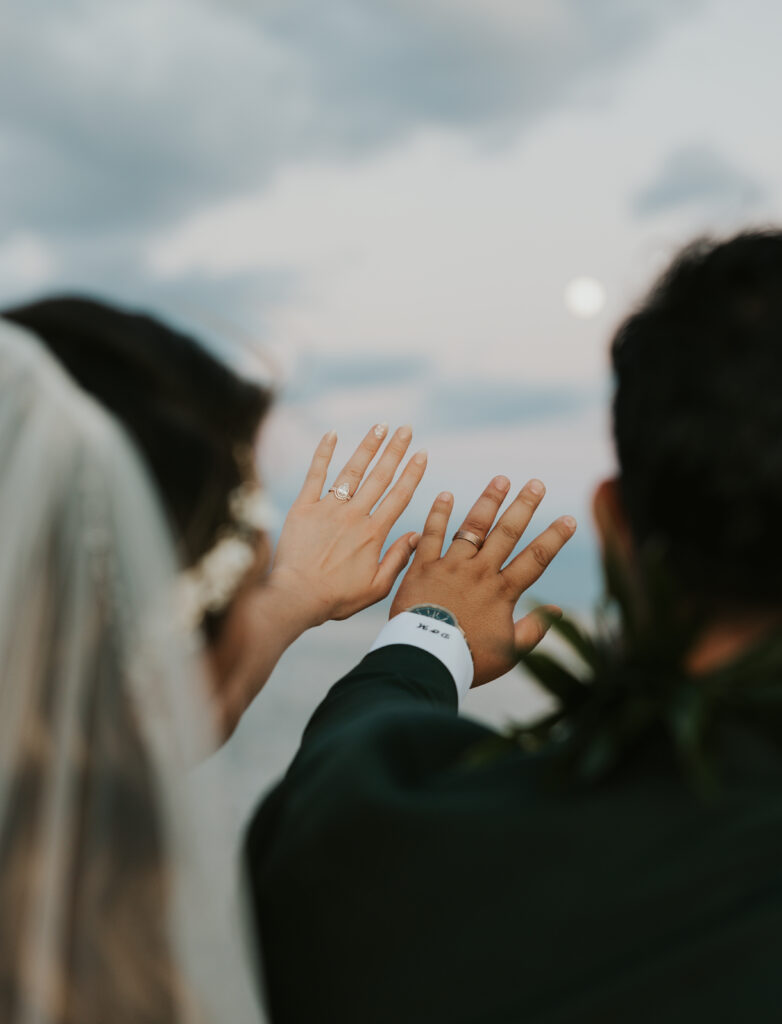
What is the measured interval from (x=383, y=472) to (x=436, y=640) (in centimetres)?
59

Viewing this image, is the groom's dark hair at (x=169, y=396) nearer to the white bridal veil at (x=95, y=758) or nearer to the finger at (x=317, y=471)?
the white bridal veil at (x=95, y=758)

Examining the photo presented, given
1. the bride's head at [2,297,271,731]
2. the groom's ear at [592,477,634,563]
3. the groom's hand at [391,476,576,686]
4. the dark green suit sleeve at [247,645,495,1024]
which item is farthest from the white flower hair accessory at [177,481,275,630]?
the groom's hand at [391,476,576,686]

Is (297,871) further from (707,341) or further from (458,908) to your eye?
(707,341)

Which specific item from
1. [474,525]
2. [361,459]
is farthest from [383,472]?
[474,525]

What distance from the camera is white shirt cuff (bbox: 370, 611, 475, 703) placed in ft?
7.11

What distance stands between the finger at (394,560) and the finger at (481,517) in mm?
141

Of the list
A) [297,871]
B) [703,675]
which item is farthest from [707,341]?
[297,871]

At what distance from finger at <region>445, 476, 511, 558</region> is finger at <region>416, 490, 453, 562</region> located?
0.04 m

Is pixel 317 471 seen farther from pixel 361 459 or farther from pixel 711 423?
pixel 711 423

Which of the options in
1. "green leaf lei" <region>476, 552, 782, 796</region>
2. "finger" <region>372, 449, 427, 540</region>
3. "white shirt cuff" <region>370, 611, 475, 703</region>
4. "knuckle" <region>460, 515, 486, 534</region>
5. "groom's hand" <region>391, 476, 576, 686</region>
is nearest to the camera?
"green leaf lei" <region>476, 552, 782, 796</region>

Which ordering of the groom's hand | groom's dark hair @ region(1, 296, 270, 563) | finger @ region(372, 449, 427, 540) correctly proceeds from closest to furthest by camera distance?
groom's dark hair @ region(1, 296, 270, 563)
the groom's hand
finger @ region(372, 449, 427, 540)

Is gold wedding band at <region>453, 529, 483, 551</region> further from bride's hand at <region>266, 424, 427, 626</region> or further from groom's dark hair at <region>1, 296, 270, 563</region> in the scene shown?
groom's dark hair at <region>1, 296, 270, 563</region>

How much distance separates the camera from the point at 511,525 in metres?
2.46

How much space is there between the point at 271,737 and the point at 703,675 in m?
0.79
